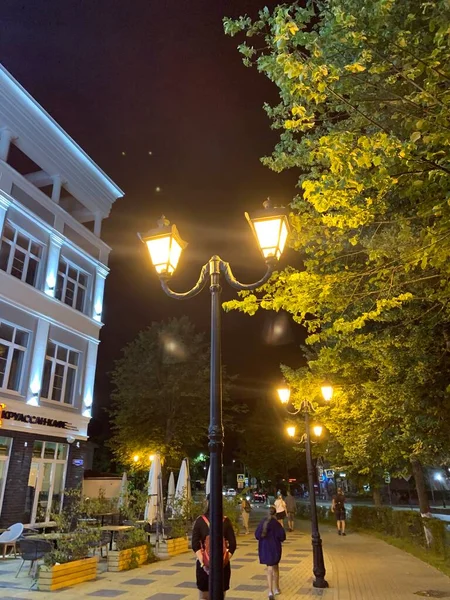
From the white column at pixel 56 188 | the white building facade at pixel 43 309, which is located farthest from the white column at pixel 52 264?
the white column at pixel 56 188

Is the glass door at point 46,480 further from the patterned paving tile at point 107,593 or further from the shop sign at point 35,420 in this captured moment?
the patterned paving tile at point 107,593

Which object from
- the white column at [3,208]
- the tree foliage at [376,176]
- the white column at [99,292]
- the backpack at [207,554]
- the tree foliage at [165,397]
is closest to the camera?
the tree foliage at [376,176]

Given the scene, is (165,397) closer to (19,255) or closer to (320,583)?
(19,255)

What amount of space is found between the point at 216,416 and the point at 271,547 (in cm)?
528

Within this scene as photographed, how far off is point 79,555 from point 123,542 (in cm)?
198

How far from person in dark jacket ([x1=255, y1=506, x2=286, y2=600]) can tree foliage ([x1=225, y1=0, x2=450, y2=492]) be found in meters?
3.25

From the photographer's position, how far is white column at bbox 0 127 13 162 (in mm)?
17406

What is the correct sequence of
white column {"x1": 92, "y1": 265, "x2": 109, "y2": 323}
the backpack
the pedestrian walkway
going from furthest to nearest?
white column {"x1": 92, "y1": 265, "x2": 109, "y2": 323} < the pedestrian walkway < the backpack

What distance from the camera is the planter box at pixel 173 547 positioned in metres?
13.5

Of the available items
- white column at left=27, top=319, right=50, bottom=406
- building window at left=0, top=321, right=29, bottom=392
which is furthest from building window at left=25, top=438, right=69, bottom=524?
building window at left=0, top=321, right=29, bottom=392

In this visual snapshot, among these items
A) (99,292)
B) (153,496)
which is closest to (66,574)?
(153,496)

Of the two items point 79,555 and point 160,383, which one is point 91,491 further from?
point 79,555

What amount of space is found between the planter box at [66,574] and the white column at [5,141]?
557 inches

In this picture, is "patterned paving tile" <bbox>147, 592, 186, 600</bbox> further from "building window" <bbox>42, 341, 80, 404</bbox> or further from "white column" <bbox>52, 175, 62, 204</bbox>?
"white column" <bbox>52, 175, 62, 204</bbox>
